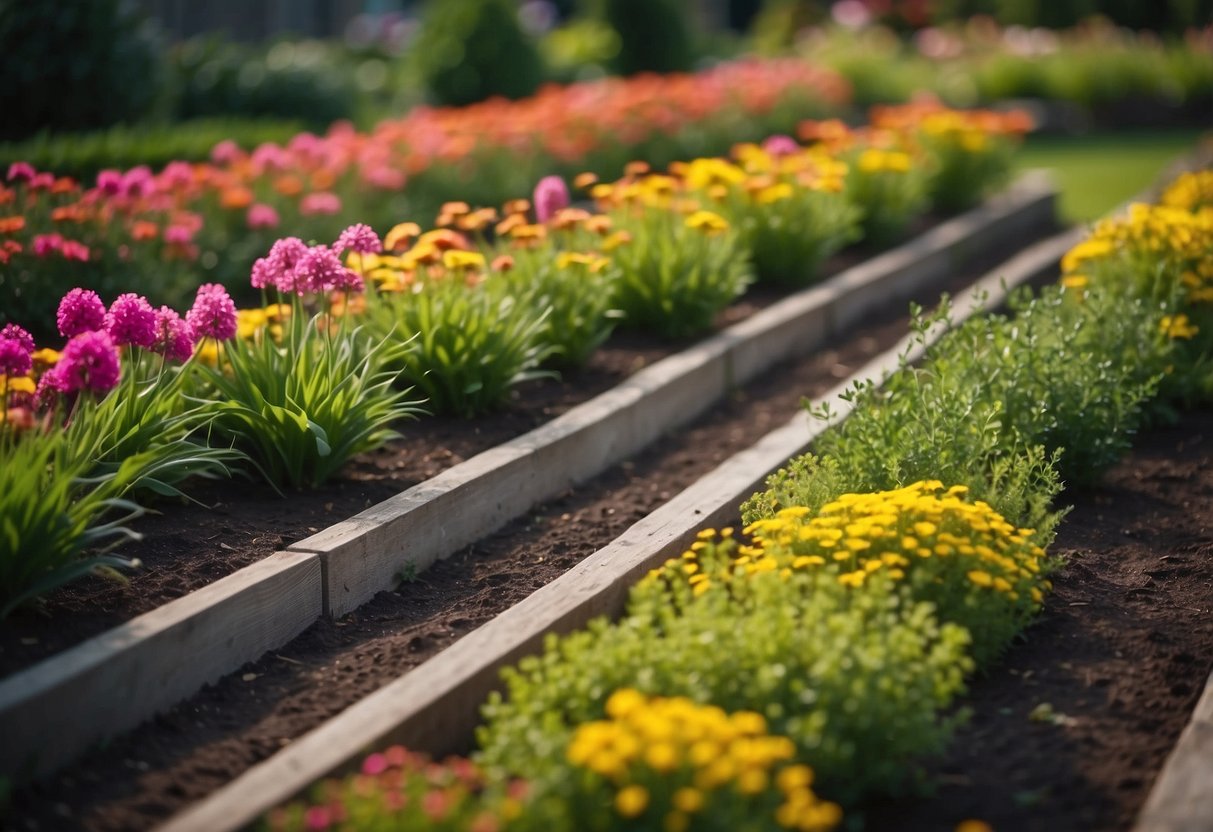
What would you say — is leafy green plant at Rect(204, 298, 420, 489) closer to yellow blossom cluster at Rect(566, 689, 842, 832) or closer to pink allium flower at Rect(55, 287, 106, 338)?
pink allium flower at Rect(55, 287, 106, 338)

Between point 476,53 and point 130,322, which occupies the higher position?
point 476,53

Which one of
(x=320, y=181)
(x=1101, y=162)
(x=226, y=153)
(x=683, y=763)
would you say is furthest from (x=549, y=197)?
(x=1101, y=162)

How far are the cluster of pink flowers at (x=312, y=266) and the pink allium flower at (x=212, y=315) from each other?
28 cm

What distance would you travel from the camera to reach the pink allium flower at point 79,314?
4020mm

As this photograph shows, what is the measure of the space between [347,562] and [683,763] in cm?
183

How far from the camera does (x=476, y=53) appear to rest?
13.1 m

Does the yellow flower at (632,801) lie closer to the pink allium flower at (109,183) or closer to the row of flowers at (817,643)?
the row of flowers at (817,643)

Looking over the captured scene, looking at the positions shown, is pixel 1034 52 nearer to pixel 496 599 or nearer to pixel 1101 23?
pixel 1101 23

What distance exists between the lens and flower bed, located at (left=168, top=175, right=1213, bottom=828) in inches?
114

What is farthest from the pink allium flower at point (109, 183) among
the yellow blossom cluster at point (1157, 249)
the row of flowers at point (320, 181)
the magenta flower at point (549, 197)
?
the yellow blossom cluster at point (1157, 249)

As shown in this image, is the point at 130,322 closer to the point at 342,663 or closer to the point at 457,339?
the point at 342,663

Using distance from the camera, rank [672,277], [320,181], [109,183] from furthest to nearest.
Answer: [320,181], [672,277], [109,183]

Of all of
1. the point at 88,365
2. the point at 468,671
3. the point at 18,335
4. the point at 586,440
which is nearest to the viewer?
the point at 468,671

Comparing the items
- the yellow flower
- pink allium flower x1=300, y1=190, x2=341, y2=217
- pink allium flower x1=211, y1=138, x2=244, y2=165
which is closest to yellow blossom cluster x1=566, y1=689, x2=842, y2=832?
the yellow flower
